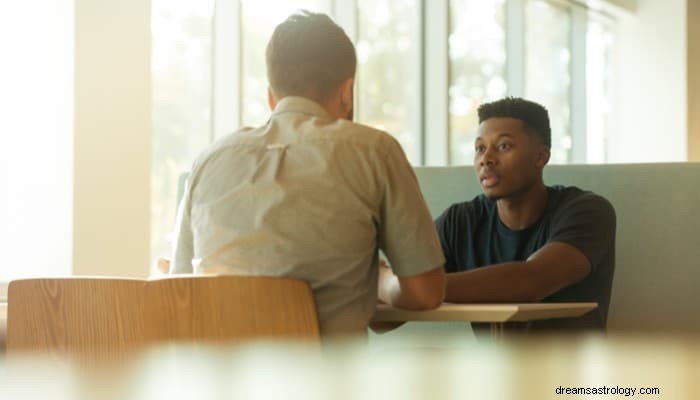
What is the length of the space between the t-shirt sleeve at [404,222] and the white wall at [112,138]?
2.40 metres

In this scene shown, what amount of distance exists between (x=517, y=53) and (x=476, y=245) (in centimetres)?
600

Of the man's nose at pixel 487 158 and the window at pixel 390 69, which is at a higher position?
the window at pixel 390 69

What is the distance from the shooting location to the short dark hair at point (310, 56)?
165 cm

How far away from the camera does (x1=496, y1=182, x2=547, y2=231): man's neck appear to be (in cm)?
255

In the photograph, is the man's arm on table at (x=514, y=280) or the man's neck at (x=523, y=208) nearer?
the man's arm on table at (x=514, y=280)

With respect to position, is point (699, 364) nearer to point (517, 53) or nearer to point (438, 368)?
point (438, 368)

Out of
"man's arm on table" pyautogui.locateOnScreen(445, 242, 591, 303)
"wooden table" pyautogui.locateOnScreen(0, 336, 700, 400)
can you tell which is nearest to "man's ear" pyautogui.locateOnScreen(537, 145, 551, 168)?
"man's arm on table" pyautogui.locateOnScreen(445, 242, 591, 303)

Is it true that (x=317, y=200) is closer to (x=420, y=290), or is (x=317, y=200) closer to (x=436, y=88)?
(x=420, y=290)

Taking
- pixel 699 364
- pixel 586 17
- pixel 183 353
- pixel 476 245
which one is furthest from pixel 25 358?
pixel 586 17

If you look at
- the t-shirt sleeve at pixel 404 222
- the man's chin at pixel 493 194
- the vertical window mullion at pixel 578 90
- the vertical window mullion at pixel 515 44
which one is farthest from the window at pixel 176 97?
the vertical window mullion at pixel 578 90

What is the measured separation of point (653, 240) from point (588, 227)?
515 millimetres

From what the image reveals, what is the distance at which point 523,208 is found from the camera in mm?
2561

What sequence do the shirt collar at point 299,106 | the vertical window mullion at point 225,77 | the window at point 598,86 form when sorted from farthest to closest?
the window at point 598,86, the vertical window mullion at point 225,77, the shirt collar at point 299,106

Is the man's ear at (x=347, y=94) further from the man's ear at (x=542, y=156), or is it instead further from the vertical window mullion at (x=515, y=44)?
the vertical window mullion at (x=515, y=44)
